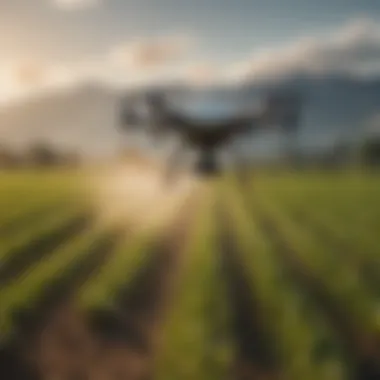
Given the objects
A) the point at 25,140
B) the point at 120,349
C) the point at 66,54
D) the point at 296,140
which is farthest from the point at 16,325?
the point at 296,140

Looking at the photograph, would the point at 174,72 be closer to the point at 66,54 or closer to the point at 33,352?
the point at 66,54

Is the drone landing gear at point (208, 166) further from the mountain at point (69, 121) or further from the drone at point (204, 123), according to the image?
the mountain at point (69, 121)

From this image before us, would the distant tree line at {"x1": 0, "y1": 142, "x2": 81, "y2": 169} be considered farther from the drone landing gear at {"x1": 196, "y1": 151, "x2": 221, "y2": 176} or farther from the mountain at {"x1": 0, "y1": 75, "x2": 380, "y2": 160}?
the drone landing gear at {"x1": 196, "y1": 151, "x2": 221, "y2": 176}

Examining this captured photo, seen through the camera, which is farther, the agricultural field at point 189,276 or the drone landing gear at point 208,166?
the drone landing gear at point 208,166

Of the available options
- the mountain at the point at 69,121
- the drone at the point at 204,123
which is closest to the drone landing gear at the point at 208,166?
the drone at the point at 204,123

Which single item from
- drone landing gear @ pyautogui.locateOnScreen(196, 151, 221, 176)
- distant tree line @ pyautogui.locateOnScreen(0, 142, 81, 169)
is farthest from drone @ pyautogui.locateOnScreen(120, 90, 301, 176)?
distant tree line @ pyautogui.locateOnScreen(0, 142, 81, 169)

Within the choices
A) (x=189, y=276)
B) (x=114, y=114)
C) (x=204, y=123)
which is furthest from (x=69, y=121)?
(x=189, y=276)

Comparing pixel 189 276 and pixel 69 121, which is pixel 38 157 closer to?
pixel 69 121

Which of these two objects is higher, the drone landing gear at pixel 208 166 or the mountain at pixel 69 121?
the mountain at pixel 69 121

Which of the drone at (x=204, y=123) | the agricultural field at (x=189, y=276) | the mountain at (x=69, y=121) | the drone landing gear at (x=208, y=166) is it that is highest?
the mountain at (x=69, y=121)
